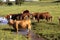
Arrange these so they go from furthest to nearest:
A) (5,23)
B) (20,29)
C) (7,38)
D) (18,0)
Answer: (18,0) < (5,23) < (20,29) < (7,38)

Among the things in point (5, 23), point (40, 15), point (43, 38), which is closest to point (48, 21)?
point (40, 15)

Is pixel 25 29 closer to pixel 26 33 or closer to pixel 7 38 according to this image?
pixel 26 33

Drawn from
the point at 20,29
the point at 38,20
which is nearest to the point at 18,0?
the point at 38,20

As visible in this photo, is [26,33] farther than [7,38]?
Yes

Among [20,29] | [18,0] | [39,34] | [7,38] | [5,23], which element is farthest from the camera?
[18,0]

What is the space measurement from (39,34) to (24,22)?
3.21 feet

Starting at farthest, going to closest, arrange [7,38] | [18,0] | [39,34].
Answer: [18,0] < [39,34] < [7,38]

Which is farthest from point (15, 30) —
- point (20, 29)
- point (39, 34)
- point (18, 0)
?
point (18, 0)

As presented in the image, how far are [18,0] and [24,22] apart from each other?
26.8m

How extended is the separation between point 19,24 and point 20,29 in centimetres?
46

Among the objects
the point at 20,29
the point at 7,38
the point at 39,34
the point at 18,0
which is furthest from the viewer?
the point at 18,0

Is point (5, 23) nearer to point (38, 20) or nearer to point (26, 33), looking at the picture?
point (38, 20)

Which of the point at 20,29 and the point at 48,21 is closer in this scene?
the point at 20,29

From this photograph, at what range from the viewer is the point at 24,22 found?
39.3 feet
